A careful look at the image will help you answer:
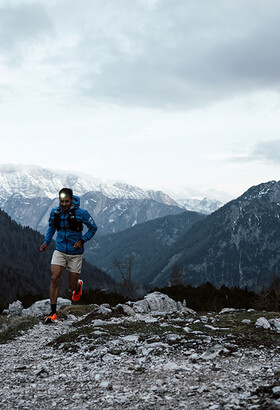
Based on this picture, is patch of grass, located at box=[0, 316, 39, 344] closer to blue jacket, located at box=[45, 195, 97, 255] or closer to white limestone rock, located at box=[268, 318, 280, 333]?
blue jacket, located at box=[45, 195, 97, 255]

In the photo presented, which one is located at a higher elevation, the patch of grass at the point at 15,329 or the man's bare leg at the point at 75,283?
the man's bare leg at the point at 75,283

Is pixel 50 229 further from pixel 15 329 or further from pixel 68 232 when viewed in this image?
pixel 15 329

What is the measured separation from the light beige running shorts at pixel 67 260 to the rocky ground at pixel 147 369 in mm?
2038

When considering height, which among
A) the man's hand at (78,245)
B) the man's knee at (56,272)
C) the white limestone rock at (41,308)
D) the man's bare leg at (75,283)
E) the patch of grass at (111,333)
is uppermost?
the man's hand at (78,245)

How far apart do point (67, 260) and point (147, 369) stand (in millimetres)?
5323

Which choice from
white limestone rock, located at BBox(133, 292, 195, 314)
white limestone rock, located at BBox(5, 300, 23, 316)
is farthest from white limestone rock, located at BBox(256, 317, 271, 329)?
white limestone rock, located at BBox(5, 300, 23, 316)

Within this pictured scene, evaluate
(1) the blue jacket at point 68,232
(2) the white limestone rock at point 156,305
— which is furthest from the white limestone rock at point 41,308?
(1) the blue jacket at point 68,232

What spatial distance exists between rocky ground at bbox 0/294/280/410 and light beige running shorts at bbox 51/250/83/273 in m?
2.04

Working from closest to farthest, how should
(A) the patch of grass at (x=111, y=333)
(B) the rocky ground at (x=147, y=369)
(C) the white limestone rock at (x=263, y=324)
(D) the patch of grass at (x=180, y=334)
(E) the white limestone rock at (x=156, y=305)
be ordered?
(B) the rocky ground at (x=147, y=369)
(D) the patch of grass at (x=180, y=334)
(A) the patch of grass at (x=111, y=333)
(C) the white limestone rock at (x=263, y=324)
(E) the white limestone rock at (x=156, y=305)

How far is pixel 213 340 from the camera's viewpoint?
7.35m

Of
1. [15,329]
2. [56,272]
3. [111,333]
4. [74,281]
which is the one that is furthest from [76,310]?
[111,333]

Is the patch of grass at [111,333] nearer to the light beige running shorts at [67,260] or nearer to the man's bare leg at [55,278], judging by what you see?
the man's bare leg at [55,278]

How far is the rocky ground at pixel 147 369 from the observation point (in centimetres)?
467

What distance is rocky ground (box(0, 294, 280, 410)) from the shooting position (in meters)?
4.67
